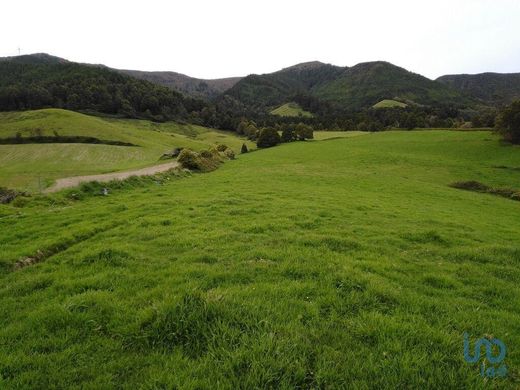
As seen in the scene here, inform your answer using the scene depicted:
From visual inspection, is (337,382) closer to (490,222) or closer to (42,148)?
(490,222)

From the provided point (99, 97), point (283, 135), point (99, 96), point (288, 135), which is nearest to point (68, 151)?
point (283, 135)

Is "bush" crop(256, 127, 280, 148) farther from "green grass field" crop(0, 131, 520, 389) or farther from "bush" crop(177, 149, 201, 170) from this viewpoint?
"green grass field" crop(0, 131, 520, 389)

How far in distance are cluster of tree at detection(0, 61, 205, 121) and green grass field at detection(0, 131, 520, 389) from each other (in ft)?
526

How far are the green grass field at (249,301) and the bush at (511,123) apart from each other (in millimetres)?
A: 56445

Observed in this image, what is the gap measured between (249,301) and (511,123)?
7302 centimetres

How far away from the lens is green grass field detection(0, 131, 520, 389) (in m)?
4.71

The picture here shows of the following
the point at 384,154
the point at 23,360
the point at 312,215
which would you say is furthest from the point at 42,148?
the point at 23,360

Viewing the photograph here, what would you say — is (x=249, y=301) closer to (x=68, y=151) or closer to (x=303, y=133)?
(x=68, y=151)

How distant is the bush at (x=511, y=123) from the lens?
59.0 m

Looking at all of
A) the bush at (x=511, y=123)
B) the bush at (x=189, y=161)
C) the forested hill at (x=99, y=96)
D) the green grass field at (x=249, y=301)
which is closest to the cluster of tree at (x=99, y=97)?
the forested hill at (x=99, y=96)

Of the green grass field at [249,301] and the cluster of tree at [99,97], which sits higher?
the cluster of tree at [99,97]

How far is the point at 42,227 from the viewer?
14359mm

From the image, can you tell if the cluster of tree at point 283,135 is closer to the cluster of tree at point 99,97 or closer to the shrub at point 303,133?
the shrub at point 303,133

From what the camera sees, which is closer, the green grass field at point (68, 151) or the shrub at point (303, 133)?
the green grass field at point (68, 151)
